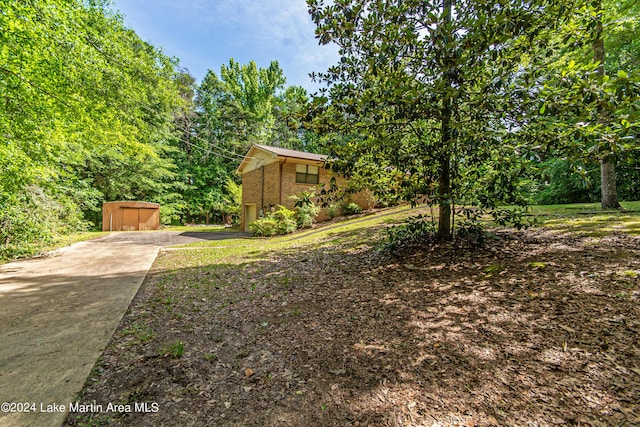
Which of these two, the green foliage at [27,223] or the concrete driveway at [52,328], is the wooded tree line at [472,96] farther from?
the green foliage at [27,223]

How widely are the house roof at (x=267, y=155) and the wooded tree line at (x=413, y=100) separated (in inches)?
286

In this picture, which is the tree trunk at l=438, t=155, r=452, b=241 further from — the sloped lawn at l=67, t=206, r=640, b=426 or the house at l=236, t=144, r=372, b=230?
the house at l=236, t=144, r=372, b=230

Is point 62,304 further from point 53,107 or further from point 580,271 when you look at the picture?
point 580,271

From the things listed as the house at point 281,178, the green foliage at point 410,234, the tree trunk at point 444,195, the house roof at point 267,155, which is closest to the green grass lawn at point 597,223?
the tree trunk at point 444,195

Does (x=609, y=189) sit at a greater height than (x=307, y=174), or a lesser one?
lesser

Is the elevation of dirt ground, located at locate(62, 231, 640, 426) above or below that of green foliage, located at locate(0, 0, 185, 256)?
below

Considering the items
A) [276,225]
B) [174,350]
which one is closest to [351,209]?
[276,225]

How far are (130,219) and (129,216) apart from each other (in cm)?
23

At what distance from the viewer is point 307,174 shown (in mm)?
15516

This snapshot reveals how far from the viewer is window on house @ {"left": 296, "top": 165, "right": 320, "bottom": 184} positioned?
15212mm

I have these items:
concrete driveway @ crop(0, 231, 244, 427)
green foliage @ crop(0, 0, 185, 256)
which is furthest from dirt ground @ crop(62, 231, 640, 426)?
green foliage @ crop(0, 0, 185, 256)

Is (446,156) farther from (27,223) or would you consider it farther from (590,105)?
(27,223)

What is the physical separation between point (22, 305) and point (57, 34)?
5.40 m

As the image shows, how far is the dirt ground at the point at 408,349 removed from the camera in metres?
1.81
